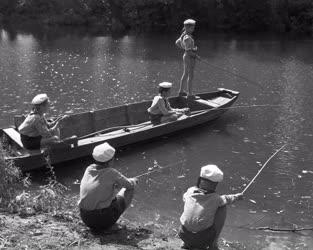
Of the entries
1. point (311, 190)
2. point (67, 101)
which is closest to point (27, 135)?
point (311, 190)

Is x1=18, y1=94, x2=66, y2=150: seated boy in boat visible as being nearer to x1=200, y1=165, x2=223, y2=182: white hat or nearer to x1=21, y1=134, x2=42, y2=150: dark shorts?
x1=21, y1=134, x2=42, y2=150: dark shorts

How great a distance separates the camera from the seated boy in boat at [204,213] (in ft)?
21.5

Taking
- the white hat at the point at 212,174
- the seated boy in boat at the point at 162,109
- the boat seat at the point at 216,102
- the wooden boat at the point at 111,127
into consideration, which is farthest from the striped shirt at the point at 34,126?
the boat seat at the point at 216,102

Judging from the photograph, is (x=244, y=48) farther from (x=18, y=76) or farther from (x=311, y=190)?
(x=311, y=190)

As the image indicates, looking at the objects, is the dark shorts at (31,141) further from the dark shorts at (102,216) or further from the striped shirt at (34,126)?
the dark shorts at (102,216)

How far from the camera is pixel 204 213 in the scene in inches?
258

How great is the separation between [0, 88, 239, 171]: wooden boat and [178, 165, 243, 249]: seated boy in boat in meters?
4.68

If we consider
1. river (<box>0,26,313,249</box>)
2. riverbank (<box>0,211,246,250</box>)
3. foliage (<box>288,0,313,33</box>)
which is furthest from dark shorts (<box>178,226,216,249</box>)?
foliage (<box>288,0,313,33</box>)

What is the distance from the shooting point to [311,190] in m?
10.7

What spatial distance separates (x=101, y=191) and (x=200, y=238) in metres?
1.52

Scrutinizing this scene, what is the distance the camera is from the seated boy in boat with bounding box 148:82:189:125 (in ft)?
42.2

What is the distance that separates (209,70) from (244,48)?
9413mm

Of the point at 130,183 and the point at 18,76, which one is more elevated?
the point at 130,183

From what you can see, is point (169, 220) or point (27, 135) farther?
point (27, 135)
